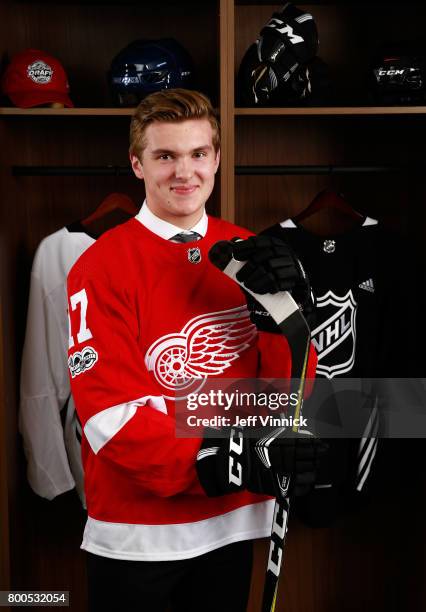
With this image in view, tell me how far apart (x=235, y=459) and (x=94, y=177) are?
1076mm

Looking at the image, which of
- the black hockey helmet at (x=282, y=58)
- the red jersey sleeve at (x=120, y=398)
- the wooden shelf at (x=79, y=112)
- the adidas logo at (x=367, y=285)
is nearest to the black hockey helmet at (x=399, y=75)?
the black hockey helmet at (x=282, y=58)

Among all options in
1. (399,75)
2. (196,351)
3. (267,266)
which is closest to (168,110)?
(267,266)

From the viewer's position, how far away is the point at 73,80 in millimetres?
1925

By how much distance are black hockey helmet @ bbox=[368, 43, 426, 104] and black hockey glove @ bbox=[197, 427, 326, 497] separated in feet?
3.10

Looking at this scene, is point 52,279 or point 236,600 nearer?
point 236,600

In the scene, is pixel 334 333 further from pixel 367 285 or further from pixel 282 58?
pixel 282 58

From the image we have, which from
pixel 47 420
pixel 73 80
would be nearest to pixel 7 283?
pixel 47 420

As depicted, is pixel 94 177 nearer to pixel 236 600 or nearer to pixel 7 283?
pixel 7 283

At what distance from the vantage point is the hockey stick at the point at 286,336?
124 cm

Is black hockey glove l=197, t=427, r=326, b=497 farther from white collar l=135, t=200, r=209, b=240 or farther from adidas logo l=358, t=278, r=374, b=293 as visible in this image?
adidas logo l=358, t=278, r=374, b=293

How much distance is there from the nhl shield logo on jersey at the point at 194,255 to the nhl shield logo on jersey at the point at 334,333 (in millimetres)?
574

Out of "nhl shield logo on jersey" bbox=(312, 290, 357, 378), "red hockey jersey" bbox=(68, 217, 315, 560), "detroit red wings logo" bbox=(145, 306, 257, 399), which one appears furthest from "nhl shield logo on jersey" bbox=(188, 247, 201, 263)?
→ "nhl shield logo on jersey" bbox=(312, 290, 357, 378)

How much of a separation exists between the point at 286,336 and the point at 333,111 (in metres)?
0.67

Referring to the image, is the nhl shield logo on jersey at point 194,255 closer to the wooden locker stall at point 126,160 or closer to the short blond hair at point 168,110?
the short blond hair at point 168,110
